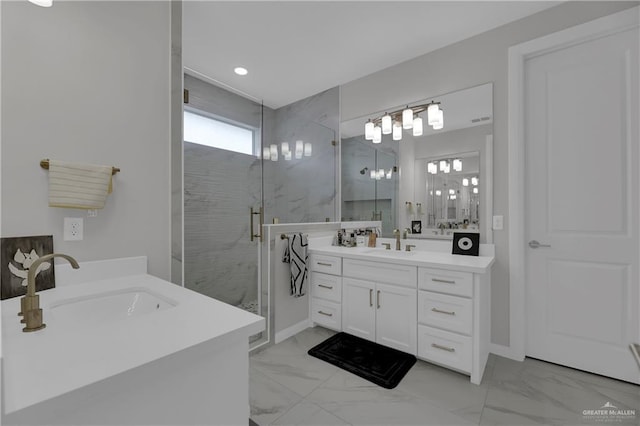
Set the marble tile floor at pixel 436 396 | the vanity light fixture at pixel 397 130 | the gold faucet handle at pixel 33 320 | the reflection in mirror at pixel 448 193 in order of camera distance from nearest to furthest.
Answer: the gold faucet handle at pixel 33 320 → the marble tile floor at pixel 436 396 → the reflection in mirror at pixel 448 193 → the vanity light fixture at pixel 397 130

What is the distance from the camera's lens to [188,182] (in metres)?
2.52

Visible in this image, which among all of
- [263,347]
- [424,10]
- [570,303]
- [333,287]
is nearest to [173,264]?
[263,347]

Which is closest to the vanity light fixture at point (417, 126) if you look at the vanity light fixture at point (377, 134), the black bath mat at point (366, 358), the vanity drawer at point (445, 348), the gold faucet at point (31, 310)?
the vanity light fixture at point (377, 134)

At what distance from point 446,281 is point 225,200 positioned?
2025 mm

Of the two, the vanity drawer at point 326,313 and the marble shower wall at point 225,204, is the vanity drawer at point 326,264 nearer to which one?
the vanity drawer at point 326,313

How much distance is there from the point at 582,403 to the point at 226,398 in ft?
6.94

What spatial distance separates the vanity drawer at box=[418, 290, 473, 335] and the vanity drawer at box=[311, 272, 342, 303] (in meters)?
0.74

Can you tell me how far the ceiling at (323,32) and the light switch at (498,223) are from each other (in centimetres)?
155

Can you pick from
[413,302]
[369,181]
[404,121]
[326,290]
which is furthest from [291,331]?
[404,121]

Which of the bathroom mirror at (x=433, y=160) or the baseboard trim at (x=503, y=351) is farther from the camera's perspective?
the bathroom mirror at (x=433, y=160)

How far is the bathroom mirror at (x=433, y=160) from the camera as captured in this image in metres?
2.39

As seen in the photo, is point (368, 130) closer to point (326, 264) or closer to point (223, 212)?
point (326, 264)

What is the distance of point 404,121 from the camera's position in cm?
275

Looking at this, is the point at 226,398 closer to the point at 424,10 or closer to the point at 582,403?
the point at 582,403
